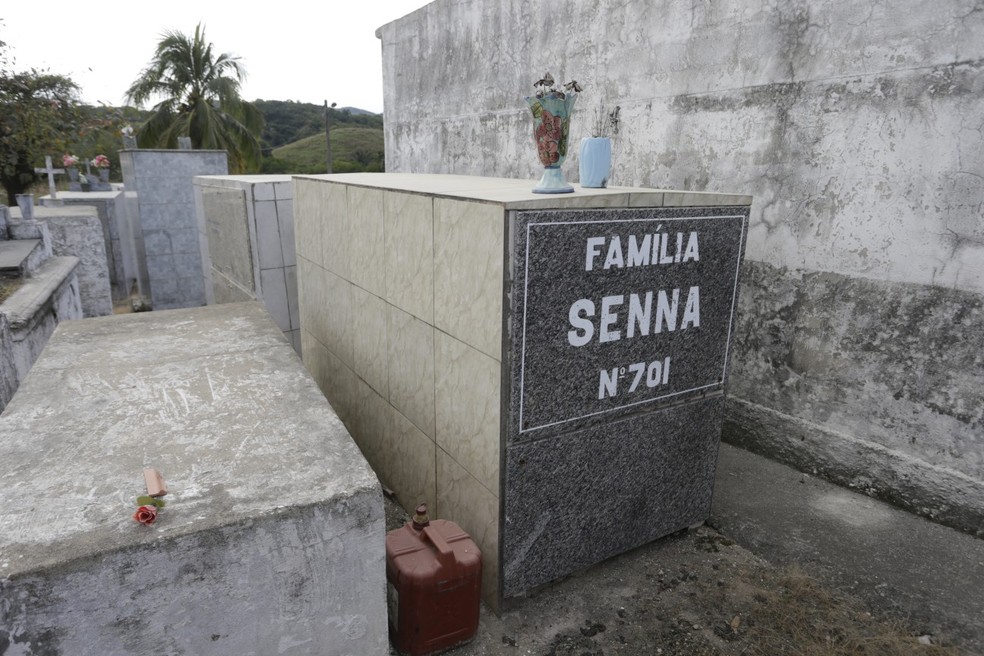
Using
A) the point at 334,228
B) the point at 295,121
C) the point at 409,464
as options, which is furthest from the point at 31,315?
the point at 295,121

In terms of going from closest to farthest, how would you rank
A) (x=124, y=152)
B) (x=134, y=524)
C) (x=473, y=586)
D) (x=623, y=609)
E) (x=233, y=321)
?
(x=134, y=524) → (x=473, y=586) → (x=623, y=609) → (x=233, y=321) → (x=124, y=152)

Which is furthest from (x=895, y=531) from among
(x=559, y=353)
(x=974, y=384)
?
(x=559, y=353)

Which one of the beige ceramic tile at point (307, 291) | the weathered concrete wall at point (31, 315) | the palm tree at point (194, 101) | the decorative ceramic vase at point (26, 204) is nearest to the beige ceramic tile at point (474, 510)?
the beige ceramic tile at point (307, 291)

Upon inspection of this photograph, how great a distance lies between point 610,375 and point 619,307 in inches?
14.0

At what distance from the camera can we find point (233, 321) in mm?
4496

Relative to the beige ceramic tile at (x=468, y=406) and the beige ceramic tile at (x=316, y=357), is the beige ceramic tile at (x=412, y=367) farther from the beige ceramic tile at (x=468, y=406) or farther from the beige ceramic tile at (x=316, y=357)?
the beige ceramic tile at (x=316, y=357)

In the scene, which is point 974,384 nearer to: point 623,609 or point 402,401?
point 623,609

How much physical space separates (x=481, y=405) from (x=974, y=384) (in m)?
3.09

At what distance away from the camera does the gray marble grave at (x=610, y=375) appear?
2916 millimetres

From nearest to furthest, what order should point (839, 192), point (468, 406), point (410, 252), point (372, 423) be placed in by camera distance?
point (468, 406) < point (410, 252) < point (839, 192) < point (372, 423)

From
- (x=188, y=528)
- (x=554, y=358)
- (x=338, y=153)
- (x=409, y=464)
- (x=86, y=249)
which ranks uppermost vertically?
(x=338, y=153)

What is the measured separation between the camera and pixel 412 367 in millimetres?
3797

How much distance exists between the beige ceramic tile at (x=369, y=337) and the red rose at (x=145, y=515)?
2.13 metres

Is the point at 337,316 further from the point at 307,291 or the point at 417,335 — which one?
the point at 417,335
